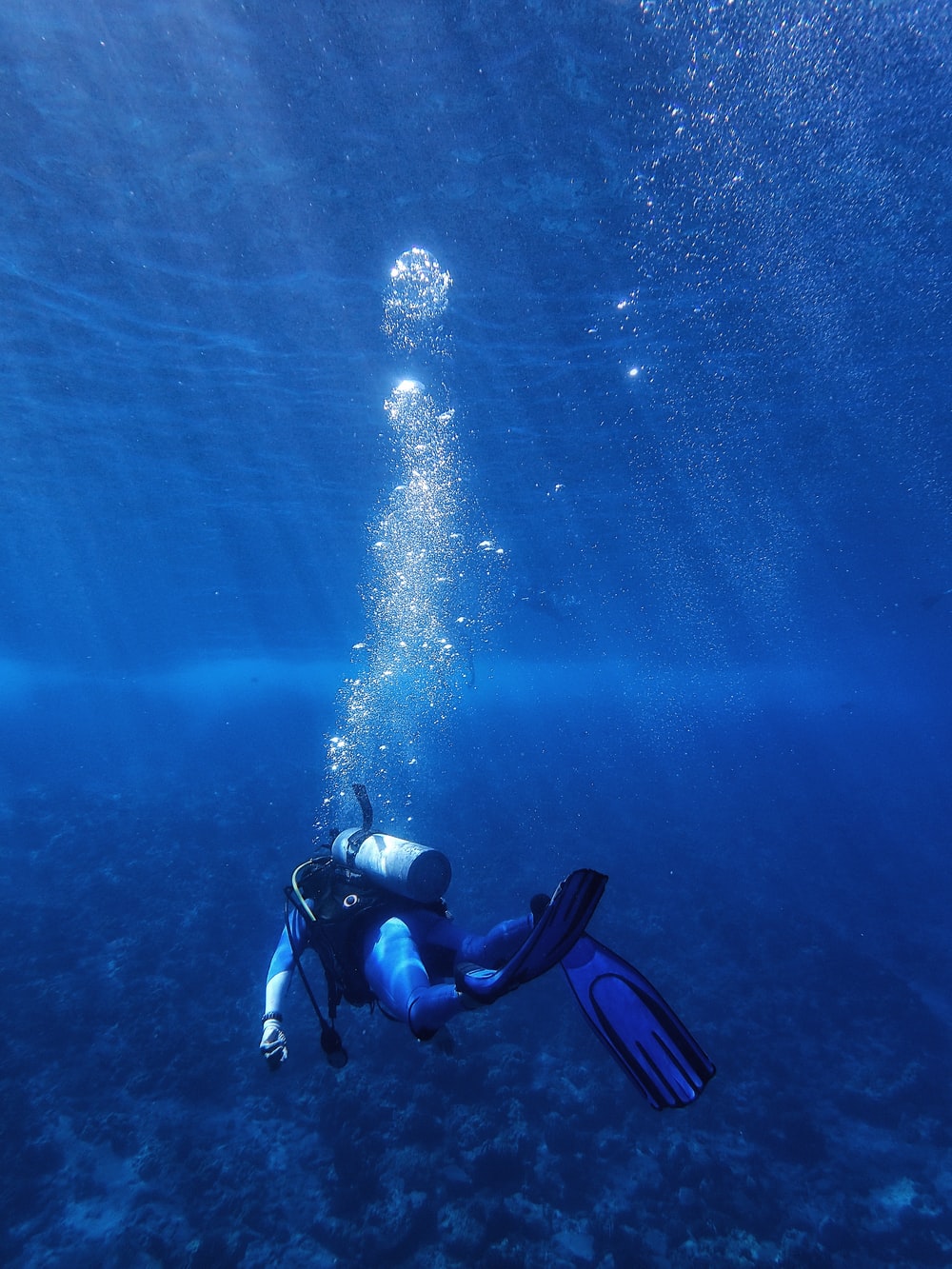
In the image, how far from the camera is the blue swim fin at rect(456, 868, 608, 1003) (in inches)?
116

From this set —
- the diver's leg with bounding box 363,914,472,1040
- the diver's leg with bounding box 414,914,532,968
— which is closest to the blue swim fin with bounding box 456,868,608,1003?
the diver's leg with bounding box 363,914,472,1040

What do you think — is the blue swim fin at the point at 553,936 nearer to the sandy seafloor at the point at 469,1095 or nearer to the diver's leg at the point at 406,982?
the diver's leg at the point at 406,982

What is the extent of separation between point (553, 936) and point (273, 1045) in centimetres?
222

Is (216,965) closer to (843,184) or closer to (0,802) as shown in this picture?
(0,802)

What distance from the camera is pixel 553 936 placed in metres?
3.02

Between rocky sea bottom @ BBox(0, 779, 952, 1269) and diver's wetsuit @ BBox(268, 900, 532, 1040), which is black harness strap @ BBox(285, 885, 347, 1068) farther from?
rocky sea bottom @ BBox(0, 779, 952, 1269)

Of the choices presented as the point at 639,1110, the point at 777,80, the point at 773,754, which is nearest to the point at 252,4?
the point at 777,80

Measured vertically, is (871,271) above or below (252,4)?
below

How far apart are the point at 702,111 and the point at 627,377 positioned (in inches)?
235

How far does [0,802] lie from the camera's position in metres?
20.2

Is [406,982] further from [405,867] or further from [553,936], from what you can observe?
[553,936]

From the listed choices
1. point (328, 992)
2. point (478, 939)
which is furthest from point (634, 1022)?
point (328, 992)

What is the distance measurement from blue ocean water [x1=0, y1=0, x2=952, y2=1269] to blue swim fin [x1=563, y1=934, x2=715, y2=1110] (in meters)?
5.86

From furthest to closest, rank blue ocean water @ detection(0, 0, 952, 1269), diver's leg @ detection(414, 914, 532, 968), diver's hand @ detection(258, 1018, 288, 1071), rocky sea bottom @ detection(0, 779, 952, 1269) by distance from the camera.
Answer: rocky sea bottom @ detection(0, 779, 952, 1269)
blue ocean water @ detection(0, 0, 952, 1269)
diver's leg @ detection(414, 914, 532, 968)
diver's hand @ detection(258, 1018, 288, 1071)
